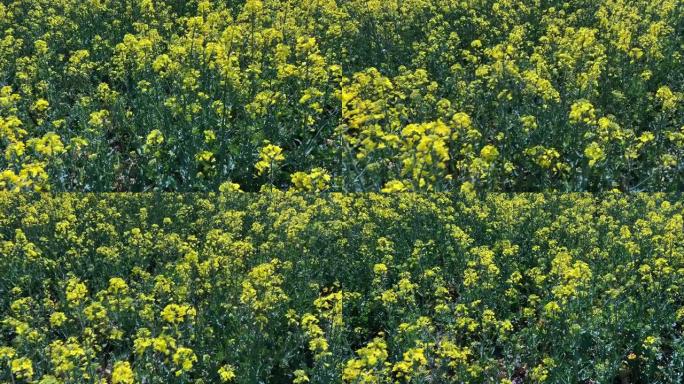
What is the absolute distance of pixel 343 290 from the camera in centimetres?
548

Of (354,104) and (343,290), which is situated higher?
A: (354,104)

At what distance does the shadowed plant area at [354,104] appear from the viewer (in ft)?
22.7

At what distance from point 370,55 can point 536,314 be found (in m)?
4.45

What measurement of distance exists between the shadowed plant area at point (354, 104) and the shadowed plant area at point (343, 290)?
22.8 inches

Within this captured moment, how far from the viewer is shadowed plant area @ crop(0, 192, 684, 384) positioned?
4.77 m

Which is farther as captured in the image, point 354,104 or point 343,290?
point 354,104

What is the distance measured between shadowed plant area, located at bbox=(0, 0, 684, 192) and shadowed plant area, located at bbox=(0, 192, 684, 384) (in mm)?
580

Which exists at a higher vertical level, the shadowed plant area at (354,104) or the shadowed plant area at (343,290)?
the shadowed plant area at (354,104)

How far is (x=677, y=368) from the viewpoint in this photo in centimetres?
487

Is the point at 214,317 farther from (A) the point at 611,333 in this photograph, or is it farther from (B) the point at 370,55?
(B) the point at 370,55

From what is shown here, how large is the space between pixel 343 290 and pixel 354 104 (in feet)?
8.31

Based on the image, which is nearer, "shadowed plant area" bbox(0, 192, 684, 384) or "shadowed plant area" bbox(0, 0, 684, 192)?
"shadowed plant area" bbox(0, 192, 684, 384)

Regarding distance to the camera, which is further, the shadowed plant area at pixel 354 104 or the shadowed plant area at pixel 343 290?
the shadowed plant area at pixel 354 104

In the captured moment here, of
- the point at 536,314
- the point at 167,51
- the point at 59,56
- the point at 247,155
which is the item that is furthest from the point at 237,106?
the point at 536,314
